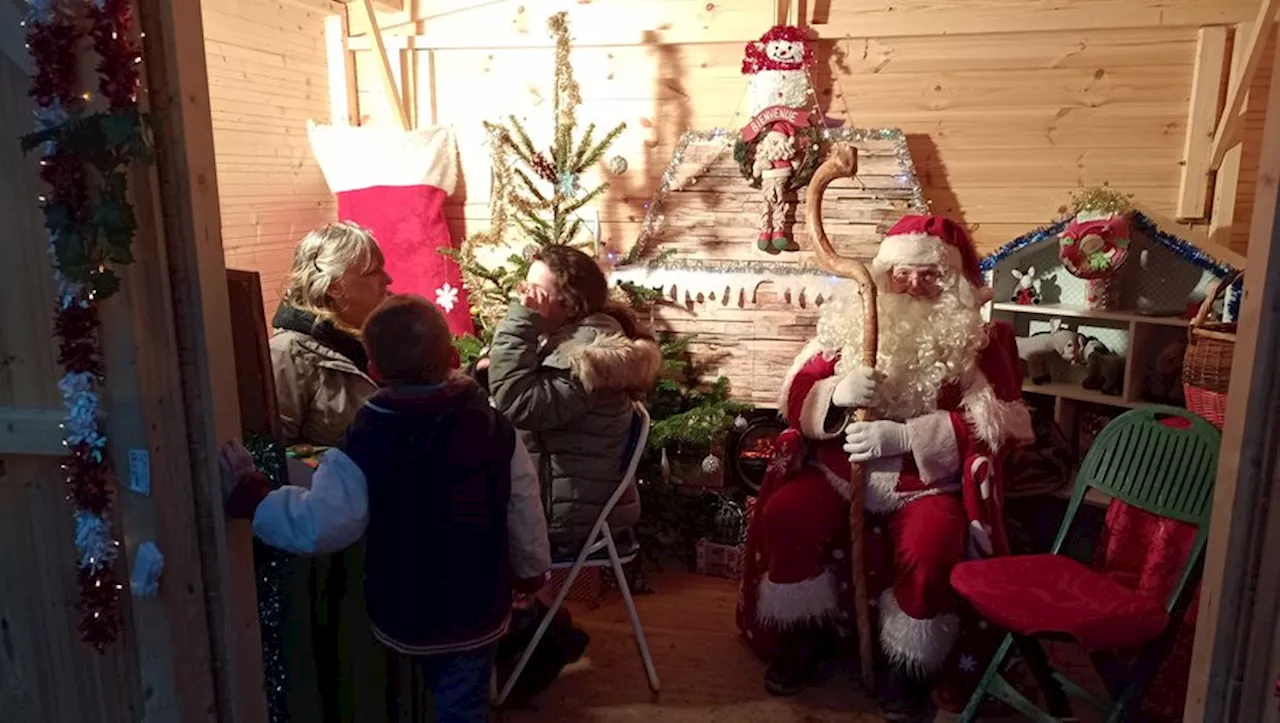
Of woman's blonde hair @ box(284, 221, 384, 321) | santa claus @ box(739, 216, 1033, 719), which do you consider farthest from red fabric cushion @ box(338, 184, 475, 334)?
santa claus @ box(739, 216, 1033, 719)

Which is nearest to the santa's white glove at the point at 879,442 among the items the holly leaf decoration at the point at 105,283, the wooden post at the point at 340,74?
the holly leaf decoration at the point at 105,283

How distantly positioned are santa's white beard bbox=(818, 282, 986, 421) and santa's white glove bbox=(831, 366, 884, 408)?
44 mm

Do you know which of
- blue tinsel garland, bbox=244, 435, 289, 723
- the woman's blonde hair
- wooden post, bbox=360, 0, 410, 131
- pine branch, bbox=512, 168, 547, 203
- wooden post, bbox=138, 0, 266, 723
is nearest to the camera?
wooden post, bbox=138, 0, 266, 723

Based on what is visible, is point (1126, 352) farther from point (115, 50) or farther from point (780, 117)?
point (115, 50)

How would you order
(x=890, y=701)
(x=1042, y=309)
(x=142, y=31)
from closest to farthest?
(x=142, y=31)
(x=890, y=701)
(x=1042, y=309)

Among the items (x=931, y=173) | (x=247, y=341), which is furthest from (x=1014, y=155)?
(x=247, y=341)

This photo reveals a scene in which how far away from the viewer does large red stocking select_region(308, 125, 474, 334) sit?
416cm

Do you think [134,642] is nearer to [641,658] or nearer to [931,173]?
[641,658]

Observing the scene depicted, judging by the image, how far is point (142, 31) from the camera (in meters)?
→ 1.68

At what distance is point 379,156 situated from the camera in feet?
13.6

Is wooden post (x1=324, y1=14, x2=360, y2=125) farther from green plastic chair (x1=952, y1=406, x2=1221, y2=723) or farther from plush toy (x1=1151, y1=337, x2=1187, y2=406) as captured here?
plush toy (x1=1151, y1=337, x2=1187, y2=406)

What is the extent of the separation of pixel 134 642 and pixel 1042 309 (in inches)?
125

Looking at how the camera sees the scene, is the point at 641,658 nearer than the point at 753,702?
No

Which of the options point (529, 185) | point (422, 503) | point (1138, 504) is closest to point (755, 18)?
point (529, 185)
